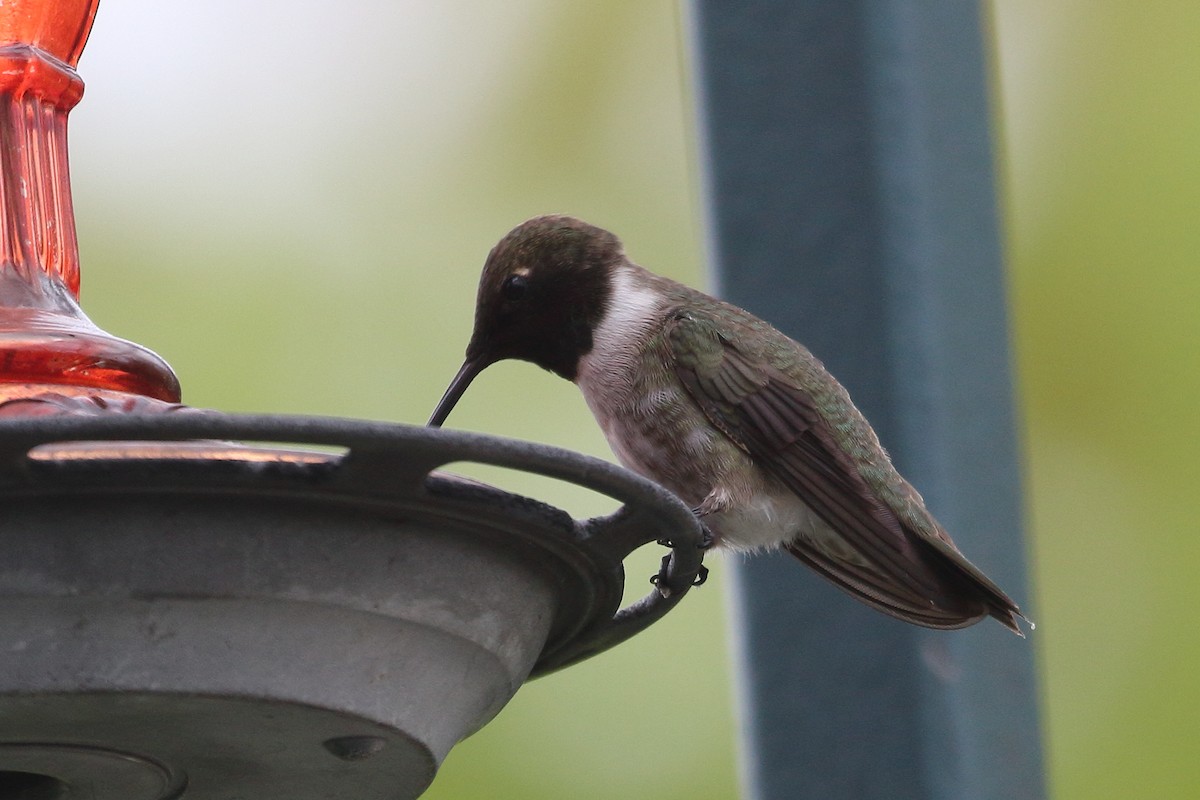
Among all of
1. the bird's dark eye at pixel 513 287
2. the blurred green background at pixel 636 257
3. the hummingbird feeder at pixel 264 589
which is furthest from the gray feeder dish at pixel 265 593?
the blurred green background at pixel 636 257

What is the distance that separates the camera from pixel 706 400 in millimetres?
3979

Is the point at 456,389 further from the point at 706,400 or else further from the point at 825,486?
the point at 825,486

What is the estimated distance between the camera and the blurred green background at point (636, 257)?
217 inches

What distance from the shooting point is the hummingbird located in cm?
365

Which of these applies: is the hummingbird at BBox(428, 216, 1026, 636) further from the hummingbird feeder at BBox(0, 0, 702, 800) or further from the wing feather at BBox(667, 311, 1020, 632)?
the hummingbird feeder at BBox(0, 0, 702, 800)

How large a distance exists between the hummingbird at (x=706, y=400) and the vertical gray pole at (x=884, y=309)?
0.50 m

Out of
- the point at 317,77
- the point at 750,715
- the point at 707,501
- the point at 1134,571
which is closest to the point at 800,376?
the point at 707,501

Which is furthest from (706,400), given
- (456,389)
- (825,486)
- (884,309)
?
(884,309)

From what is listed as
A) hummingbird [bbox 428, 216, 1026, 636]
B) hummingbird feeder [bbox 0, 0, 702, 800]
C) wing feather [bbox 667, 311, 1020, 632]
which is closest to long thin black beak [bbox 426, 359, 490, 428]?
hummingbird [bbox 428, 216, 1026, 636]

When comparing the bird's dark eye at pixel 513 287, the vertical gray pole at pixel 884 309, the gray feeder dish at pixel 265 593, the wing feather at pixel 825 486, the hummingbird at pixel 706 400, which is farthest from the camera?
the bird's dark eye at pixel 513 287

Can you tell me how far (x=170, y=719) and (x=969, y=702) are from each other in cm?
136

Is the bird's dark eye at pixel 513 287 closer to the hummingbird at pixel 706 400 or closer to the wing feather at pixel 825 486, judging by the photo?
the hummingbird at pixel 706 400

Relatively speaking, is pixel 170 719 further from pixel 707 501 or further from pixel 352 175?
pixel 352 175

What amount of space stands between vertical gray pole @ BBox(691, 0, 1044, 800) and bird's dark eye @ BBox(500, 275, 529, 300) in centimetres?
141
